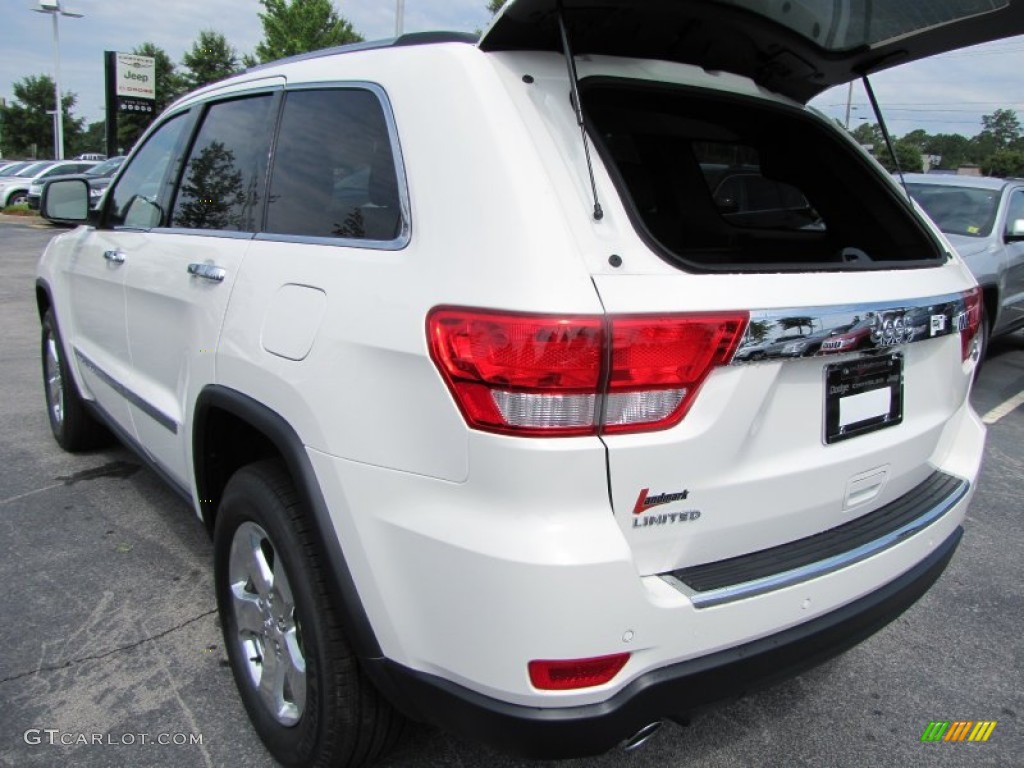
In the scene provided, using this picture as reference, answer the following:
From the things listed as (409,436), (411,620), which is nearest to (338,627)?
(411,620)

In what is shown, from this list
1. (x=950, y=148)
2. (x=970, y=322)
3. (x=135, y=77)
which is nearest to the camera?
(x=970, y=322)

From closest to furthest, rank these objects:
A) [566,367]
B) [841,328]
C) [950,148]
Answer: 1. [566,367]
2. [841,328]
3. [950,148]

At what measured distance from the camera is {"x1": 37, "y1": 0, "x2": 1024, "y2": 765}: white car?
150 centimetres

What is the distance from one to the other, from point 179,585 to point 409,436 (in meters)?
1.93

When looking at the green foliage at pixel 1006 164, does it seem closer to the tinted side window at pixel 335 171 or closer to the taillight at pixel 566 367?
the tinted side window at pixel 335 171

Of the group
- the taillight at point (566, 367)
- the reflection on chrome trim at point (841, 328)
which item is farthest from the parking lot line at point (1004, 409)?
the taillight at point (566, 367)

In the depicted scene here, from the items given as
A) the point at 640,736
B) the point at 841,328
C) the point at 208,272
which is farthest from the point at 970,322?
the point at 208,272

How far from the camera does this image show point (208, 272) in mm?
2324

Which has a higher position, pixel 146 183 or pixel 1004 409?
pixel 146 183

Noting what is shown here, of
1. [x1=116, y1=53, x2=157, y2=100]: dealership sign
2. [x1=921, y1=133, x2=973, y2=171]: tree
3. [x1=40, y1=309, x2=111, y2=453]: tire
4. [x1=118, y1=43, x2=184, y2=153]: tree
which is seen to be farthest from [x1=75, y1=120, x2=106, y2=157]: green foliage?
[x1=40, y1=309, x2=111, y2=453]: tire

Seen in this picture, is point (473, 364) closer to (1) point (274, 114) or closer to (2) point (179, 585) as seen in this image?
(1) point (274, 114)

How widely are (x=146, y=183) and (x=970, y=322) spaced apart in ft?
9.99

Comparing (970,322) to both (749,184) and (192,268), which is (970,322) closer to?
(749,184)

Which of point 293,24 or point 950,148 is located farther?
point 950,148
